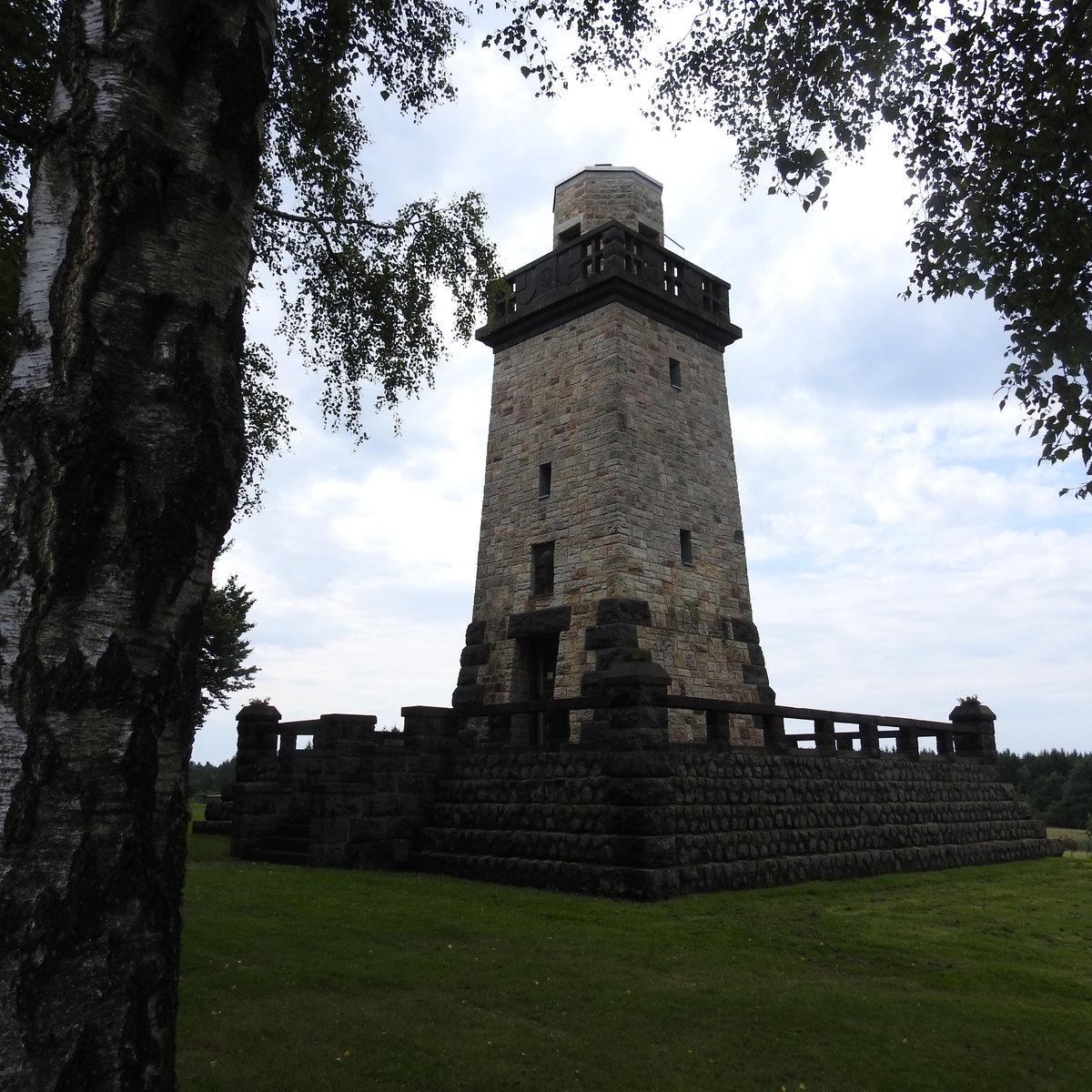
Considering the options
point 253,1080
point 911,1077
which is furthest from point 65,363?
point 911,1077

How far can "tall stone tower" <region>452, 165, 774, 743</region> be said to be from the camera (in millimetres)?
15398

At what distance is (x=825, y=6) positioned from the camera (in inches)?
294

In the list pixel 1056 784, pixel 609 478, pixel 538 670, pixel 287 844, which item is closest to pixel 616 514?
pixel 609 478

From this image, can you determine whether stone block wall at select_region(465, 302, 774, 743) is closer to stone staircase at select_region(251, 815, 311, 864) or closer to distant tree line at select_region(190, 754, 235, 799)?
stone staircase at select_region(251, 815, 311, 864)

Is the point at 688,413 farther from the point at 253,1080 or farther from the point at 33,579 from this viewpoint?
the point at 33,579

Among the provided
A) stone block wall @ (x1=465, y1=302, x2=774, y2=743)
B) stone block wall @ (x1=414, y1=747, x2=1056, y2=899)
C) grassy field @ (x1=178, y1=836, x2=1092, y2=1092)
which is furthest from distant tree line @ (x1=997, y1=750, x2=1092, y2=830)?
grassy field @ (x1=178, y1=836, x2=1092, y2=1092)

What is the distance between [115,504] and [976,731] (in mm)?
20007

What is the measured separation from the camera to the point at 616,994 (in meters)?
6.36

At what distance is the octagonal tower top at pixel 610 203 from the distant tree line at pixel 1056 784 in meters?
21.2

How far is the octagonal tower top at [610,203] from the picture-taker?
60.0 ft

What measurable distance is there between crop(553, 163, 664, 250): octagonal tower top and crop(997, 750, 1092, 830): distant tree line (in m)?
21.2

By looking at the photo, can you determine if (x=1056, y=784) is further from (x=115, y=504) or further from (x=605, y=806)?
(x=115, y=504)

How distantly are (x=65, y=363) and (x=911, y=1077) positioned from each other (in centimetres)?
561

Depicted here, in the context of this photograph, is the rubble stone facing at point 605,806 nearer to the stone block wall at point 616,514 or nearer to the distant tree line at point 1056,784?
the stone block wall at point 616,514
